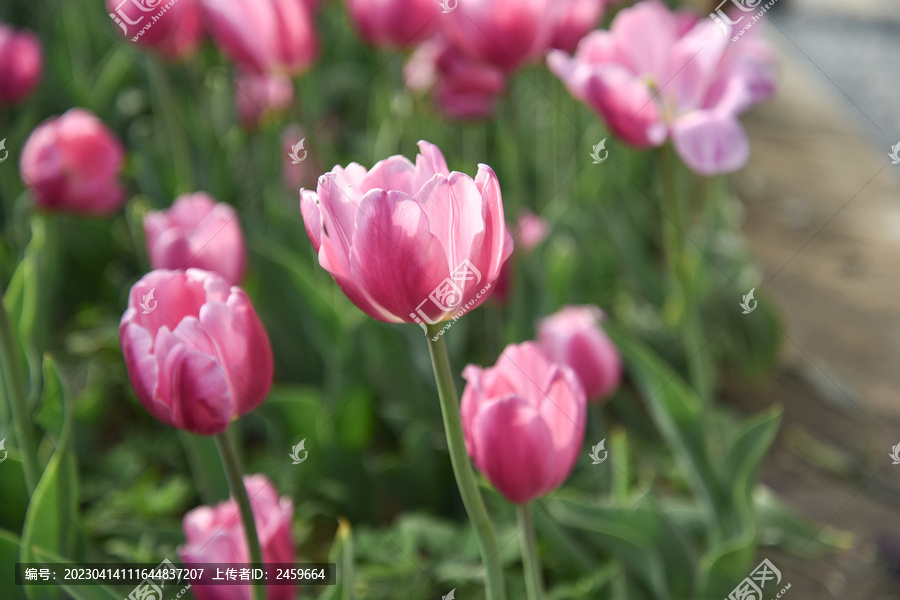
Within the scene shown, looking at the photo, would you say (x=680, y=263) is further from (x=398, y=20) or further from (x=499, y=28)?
(x=398, y=20)

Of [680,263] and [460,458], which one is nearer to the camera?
[460,458]

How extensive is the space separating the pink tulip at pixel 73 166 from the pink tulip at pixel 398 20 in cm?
54

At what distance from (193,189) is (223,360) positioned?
111 centimetres

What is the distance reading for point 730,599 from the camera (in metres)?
1.15

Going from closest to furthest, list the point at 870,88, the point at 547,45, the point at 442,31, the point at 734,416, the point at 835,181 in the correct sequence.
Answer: the point at 547,45, the point at 442,31, the point at 734,416, the point at 835,181, the point at 870,88

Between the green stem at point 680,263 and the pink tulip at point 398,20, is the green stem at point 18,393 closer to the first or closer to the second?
the green stem at point 680,263

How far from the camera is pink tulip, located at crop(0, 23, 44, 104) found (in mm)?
1627

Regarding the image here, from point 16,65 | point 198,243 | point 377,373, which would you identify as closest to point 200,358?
point 198,243

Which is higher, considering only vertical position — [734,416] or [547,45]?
[547,45]

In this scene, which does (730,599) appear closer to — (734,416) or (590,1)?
(734,416)

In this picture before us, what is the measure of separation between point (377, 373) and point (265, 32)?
64cm

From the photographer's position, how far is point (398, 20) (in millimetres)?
1593

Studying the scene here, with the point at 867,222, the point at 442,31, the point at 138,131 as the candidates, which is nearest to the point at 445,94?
the point at 442,31

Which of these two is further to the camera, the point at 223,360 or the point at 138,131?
the point at 138,131
